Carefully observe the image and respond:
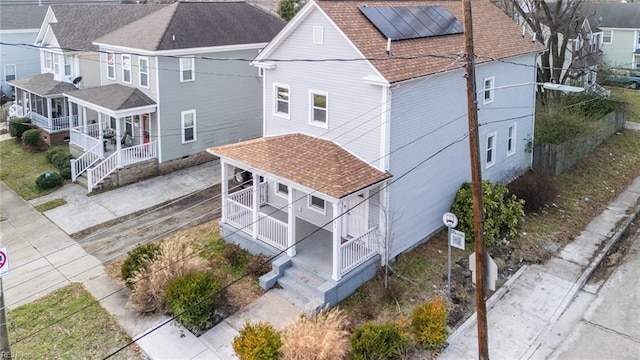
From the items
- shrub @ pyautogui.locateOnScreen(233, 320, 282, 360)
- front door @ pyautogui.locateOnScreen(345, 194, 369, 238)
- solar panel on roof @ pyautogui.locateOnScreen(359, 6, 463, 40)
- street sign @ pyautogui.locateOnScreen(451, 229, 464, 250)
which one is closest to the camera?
shrub @ pyautogui.locateOnScreen(233, 320, 282, 360)

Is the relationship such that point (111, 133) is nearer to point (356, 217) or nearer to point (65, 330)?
point (65, 330)

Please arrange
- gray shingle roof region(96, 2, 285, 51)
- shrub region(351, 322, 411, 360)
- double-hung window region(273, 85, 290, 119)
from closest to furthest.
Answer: shrub region(351, 322, 411, 360)
double-hung window region(273, 85, 290, 119)
gray shingle roof region(96, 2, 285, 51)

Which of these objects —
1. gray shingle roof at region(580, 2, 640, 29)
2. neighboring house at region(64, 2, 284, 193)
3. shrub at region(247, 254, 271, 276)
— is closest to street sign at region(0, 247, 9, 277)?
shrub at region(247, 254, 271, 276)

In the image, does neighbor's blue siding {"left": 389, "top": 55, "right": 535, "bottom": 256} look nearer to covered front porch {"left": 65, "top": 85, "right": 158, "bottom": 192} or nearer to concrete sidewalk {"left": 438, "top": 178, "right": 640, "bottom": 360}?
concrete sidewalk {"left": 438, "top": 178, "right": 640, "bottom": 360}

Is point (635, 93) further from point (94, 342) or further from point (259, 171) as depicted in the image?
point (94, 342)

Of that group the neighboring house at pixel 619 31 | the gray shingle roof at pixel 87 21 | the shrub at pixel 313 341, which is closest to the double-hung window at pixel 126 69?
the gray shingle roof at pixel 87 21

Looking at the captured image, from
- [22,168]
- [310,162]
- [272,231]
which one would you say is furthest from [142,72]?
[310,162]

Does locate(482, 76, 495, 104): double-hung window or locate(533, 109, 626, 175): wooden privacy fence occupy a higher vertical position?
locate(482, 76, 495, 104): double-hung window

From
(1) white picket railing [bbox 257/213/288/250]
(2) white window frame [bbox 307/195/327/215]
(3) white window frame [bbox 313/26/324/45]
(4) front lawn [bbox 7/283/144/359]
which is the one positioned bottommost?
(4) front lawn [bbox 7/283/144/359]
